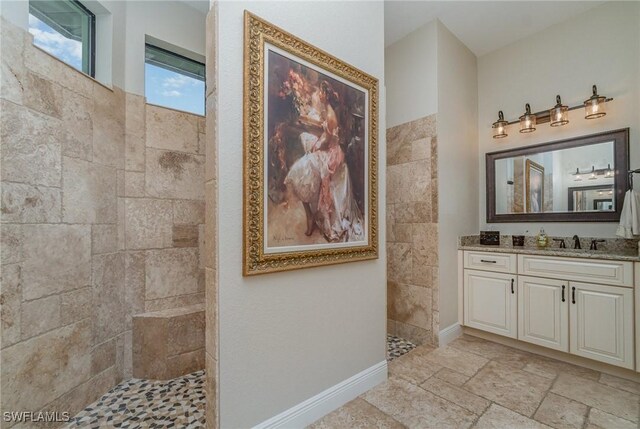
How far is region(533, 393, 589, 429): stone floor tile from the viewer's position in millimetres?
1661

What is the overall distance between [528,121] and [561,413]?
2603 mm

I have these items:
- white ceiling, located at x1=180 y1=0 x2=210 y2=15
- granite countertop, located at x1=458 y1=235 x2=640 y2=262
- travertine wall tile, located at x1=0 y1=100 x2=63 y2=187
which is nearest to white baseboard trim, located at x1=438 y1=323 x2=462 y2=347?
granite countertop, located at x1=458 y1=235 x2=640 y2=262

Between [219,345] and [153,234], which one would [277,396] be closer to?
[219,345]

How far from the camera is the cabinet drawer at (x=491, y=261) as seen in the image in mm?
2664

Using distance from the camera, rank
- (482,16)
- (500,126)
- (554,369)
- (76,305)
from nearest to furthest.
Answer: (76,305)
(554,369)
(482,16)
(500,126)

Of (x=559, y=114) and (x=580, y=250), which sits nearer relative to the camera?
(x=580, y=250)

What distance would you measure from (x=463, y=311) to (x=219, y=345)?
8.63ft

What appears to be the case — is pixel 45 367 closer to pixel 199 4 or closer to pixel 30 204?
pixel 30 204

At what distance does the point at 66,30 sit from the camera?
1.87 meters

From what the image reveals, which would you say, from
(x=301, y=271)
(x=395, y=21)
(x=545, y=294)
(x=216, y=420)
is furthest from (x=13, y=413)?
(x=395, y=21)

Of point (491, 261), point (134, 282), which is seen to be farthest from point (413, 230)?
point (134, 282)

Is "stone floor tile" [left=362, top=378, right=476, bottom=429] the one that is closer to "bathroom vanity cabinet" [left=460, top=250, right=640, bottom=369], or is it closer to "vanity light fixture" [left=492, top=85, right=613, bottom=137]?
"bathroom vanity cabinet" [left=460, top=250, right=640, bottom=369]

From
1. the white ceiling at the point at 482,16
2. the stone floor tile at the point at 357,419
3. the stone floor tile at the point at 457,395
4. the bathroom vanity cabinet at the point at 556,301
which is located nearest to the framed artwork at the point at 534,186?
the bathroom vanity cabinet at the point at 556,301

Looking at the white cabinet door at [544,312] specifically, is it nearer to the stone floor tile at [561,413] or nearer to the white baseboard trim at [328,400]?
the stone floor tile at [561,413]
